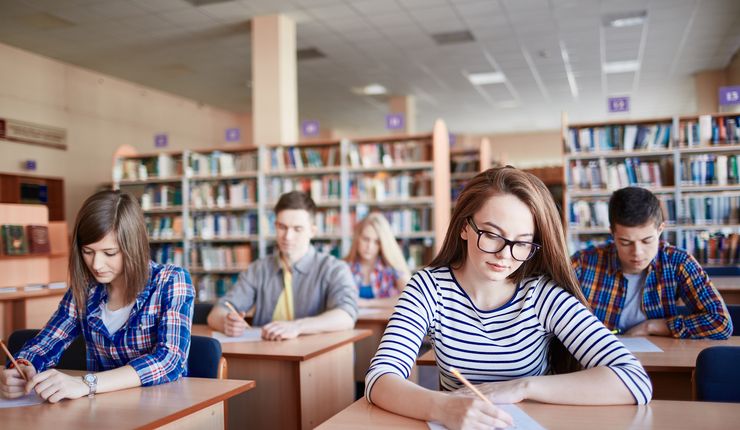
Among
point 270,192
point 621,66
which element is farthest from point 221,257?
point 621,66

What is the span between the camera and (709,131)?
587cm

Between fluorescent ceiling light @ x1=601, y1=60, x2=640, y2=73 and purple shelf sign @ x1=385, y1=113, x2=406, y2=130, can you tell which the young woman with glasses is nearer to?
purple shelf sign @ x1=385, y1=113, x2=406, y2=130

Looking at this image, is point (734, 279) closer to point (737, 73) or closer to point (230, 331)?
point (230, 331)

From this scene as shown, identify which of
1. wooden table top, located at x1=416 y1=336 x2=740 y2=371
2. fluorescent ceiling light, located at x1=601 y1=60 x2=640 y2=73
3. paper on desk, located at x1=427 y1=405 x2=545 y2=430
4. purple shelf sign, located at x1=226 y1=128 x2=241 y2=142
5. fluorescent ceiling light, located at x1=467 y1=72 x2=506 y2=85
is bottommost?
wooden table top, located at x1=416 y1=336 x2=740 y2=371

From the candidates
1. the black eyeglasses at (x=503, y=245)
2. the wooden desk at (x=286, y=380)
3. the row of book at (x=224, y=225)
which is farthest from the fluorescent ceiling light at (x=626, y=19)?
the black eyeglasses at (x=503, y=245)

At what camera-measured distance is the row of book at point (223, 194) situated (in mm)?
7125

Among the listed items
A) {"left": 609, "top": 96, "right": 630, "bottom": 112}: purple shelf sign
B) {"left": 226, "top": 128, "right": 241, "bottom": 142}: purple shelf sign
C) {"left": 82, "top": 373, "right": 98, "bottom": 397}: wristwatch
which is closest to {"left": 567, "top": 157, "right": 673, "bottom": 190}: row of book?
{"left": 609, "top": 96, "right": 630, "bottom": 112}: purple shelf sign

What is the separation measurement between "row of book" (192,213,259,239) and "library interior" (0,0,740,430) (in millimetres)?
33

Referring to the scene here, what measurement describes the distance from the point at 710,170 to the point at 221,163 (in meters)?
5.15

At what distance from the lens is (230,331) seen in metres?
2.89

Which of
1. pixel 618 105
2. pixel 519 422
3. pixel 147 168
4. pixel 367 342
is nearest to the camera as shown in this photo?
pixel 519 422

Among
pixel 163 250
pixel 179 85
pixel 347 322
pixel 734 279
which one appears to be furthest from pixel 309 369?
pixel 179 85

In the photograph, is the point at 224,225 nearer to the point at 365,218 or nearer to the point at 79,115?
the point at 365,218

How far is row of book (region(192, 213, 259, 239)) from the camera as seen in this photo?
711 centimetres
